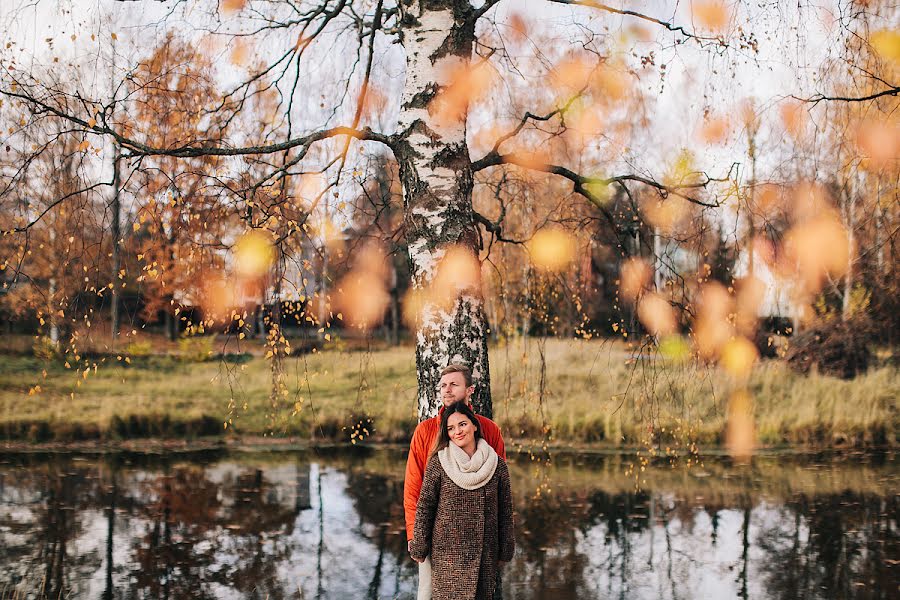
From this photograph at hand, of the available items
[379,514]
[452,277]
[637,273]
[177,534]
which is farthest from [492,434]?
[379,514]

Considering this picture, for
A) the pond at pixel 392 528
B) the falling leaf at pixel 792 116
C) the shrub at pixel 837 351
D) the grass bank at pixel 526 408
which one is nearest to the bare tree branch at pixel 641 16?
the falling leaf at pixel 792 116

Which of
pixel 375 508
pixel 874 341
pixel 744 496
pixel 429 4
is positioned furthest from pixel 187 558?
pixel 874 341

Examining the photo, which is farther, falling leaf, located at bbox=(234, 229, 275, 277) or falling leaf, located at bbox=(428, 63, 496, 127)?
falling leaf, located at bbox=(234, 229, 275, 277)

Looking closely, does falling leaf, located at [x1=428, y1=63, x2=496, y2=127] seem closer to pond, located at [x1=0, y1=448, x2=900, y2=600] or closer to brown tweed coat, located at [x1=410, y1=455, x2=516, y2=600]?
brown tweed coat, located at [x1=410, y1=455, x2=516, y2=600]

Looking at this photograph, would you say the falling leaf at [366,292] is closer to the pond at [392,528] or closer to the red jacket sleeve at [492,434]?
the pond at [392,528]

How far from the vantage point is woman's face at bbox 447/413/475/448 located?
3.78 meters

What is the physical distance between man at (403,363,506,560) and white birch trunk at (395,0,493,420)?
35 centimetres

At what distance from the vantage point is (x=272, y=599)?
23.4ft

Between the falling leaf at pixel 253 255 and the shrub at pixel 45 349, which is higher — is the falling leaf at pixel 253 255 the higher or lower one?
the higher one

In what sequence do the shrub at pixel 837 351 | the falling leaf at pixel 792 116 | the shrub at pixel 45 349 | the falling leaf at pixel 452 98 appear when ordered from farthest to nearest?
the shrub at pixel 837 351, the shrub at pixel 45 349, the falling leaf at pixel 792 116, the falling leaf at pixel 452 98

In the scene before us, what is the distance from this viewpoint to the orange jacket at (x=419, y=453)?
4.00 meters

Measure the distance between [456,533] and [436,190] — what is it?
71.7 inches

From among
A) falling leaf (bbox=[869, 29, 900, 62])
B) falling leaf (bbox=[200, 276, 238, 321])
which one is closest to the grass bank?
falling leaf (bbox=[200, 276, 238, 321])

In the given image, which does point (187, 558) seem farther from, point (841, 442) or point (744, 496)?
point (841, 442)
